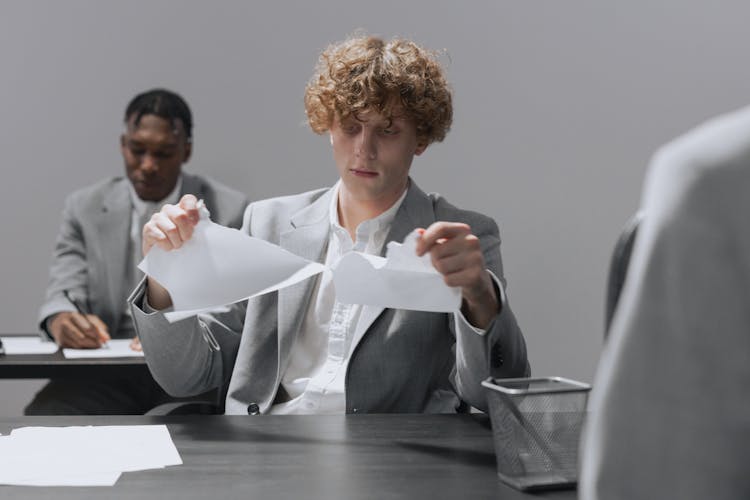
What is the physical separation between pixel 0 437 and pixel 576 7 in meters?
3.41

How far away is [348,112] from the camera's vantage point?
77.5 inches

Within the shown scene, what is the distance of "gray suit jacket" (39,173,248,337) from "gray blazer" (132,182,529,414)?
66.9 inches

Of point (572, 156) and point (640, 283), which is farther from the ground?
point (640, 283)

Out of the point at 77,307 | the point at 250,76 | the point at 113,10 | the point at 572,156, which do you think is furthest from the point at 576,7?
the point at 77,307

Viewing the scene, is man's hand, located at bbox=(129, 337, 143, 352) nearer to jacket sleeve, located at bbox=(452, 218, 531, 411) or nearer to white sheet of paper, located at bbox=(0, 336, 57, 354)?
white sheet of paper, located at bbox=(0, 336, 57, 354)

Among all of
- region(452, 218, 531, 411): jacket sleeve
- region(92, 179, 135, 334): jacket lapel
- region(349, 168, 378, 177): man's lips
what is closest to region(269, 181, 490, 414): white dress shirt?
region(349, 168, 378, 177): man's lips

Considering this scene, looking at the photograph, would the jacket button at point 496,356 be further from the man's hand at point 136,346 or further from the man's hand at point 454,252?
the man's hand at point 136,346

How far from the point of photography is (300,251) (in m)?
2.02

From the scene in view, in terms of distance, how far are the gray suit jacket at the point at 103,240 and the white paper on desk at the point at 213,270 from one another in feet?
6.65

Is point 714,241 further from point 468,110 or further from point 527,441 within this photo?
point 468,110

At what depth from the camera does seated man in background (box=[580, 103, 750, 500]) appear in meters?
0.45

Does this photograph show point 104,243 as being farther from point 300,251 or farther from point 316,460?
point 316,460

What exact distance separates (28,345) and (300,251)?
1.36m

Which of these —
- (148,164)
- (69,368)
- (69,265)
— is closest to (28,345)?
(69,368)
